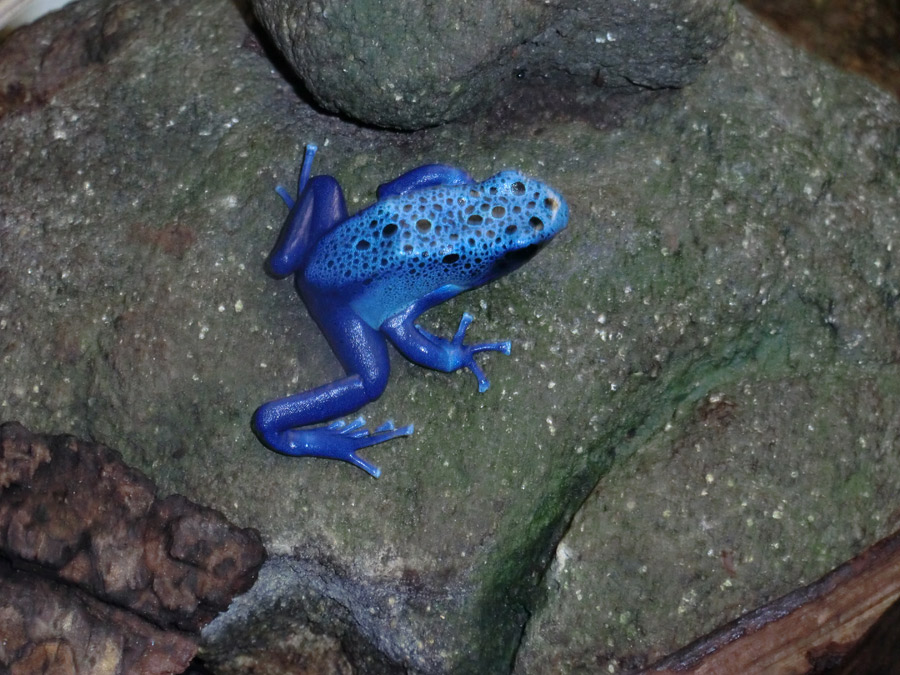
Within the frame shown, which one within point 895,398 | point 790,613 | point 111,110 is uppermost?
point 111,110

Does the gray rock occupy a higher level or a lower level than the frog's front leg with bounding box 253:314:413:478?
higher

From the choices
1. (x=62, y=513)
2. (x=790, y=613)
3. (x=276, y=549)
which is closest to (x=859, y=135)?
(x=790, y=613)

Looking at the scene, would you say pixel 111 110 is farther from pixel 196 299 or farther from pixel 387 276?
pixel 387 276

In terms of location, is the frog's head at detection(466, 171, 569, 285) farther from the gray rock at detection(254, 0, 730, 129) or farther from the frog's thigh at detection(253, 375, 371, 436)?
the frog's thigh at detection(253, 375, 371, 436)

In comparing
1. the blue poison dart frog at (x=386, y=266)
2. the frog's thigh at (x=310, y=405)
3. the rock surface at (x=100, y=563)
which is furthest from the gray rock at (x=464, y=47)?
the rock surface at (x=100, y=563)

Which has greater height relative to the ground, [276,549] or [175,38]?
[175,38]

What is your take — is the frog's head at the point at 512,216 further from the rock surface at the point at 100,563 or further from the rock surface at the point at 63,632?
the rock surface at the point at 63,632

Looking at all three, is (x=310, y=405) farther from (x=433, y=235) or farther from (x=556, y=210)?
(x=556, y=210)

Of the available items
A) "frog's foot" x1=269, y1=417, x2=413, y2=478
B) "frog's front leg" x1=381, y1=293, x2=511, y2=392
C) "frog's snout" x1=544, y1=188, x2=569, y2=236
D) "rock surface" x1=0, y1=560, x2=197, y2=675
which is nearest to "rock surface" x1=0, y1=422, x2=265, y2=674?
"rock surface" x1=0, y1=560, x2=197, y2=675
